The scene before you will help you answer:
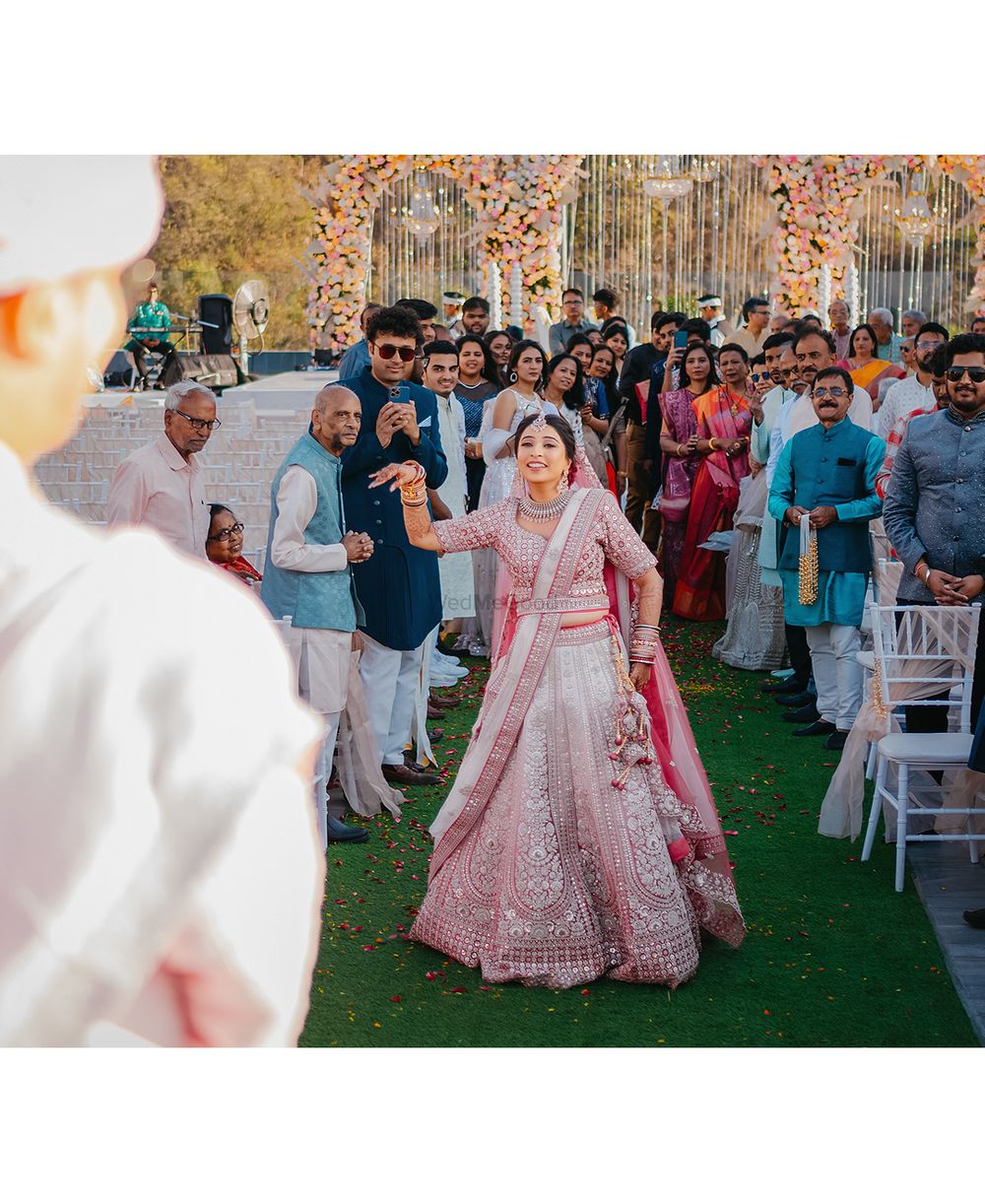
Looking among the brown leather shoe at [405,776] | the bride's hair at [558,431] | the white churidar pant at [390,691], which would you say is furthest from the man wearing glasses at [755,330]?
the bride's hair at [558,431]

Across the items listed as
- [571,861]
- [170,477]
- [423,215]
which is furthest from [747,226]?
[571,861]

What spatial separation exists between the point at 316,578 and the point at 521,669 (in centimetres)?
97

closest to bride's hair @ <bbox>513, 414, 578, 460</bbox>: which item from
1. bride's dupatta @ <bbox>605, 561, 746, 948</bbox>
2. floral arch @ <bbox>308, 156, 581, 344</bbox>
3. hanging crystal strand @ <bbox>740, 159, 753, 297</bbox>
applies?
bride's dupatta @ <bbox>605, 561, 746, 948</bbox>

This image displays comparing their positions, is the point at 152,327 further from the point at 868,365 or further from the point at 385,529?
the point at 385,529

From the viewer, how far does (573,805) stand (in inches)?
157

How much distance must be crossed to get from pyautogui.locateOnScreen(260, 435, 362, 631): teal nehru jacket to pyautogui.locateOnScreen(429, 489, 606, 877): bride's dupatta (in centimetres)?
83

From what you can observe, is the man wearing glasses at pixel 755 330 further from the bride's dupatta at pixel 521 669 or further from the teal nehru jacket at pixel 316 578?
the bride's dupatta at pixel 521 669

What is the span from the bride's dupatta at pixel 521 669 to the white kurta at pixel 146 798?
1435mm

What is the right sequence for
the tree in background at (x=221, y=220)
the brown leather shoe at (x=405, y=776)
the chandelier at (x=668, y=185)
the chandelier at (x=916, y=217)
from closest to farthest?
the tree in background at (x=221, y=220) → the brown leather shoe at (x=405, y=776) → the chandelier at (x=668, y=185) → the chandelier at (x=916, y=217)

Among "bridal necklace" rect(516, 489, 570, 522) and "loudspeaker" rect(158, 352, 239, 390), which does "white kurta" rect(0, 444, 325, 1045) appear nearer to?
"bridal necklace" rect(516, 489, 570, 522)

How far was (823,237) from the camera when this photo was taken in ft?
37.6

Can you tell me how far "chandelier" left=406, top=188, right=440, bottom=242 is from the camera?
15.2 meters

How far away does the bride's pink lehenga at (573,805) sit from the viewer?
3.90 metres

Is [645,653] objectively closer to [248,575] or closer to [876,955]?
[876,955]
